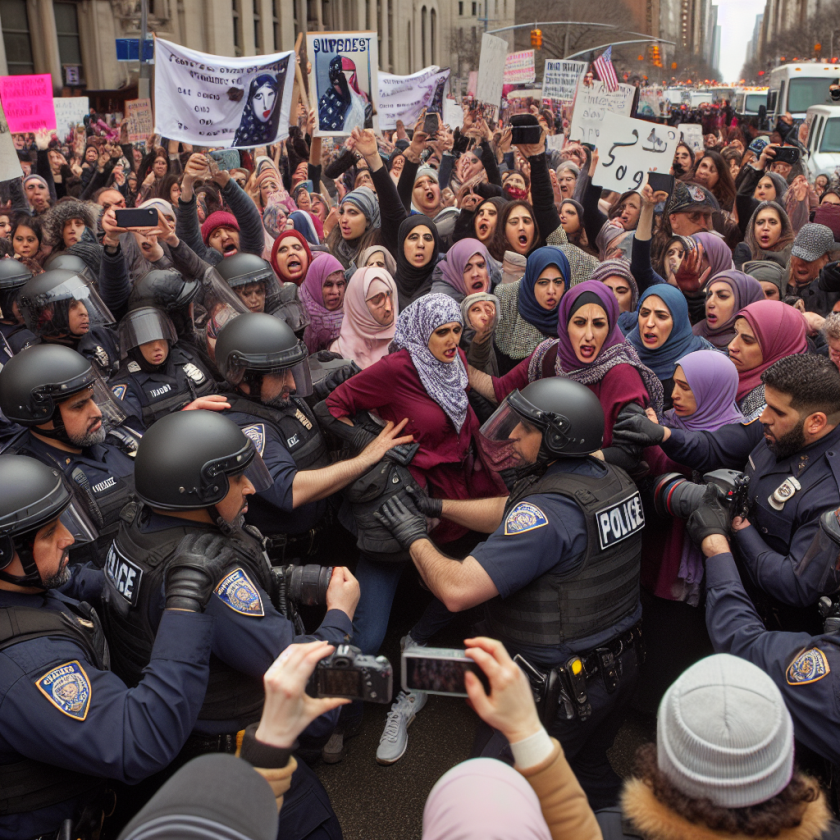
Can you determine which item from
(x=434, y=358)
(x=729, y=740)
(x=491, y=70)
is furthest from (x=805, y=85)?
(x=729, y=740)

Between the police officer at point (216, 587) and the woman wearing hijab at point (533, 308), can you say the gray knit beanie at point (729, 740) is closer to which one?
the police officer at point (216, 587)

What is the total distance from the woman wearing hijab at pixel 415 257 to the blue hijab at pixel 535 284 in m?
0.92

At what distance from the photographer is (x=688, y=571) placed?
336 cm

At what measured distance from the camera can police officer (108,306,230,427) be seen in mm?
4395

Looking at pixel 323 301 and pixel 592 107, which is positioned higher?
pixel 592 107

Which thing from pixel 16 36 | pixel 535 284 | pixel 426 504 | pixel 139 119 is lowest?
pixel 426 504

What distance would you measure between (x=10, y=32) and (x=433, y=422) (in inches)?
1425

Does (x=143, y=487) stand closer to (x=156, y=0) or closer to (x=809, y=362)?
(x=809, y=362)

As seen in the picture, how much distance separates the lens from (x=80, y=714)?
6.44 feet

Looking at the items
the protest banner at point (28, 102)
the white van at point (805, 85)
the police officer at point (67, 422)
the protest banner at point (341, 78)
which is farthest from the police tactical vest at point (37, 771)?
the white van at point (805, 85)

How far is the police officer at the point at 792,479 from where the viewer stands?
8.89 feet

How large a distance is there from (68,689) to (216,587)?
459mm

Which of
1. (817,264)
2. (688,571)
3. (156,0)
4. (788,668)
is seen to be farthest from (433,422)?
(156,0)

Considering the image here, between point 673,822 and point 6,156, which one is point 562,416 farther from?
point 6,156
